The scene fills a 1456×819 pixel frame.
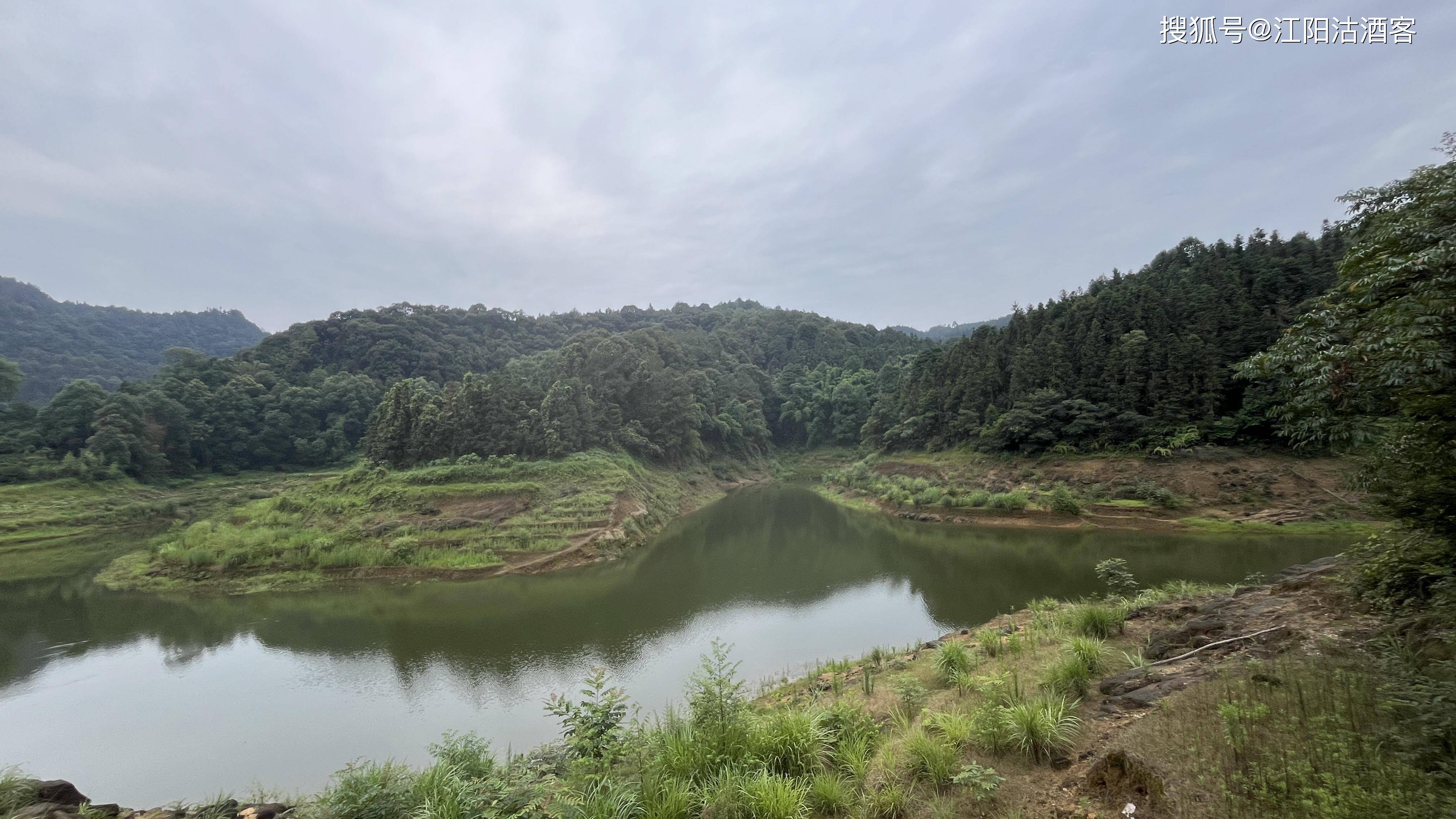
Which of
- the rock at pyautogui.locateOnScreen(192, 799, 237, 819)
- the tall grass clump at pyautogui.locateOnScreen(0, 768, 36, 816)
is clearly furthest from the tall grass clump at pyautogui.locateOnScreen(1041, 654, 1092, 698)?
the tall grass clump at pyautogui.locateOnScreen(0, 768, 36, 816)

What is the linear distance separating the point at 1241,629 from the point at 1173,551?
16.3 m

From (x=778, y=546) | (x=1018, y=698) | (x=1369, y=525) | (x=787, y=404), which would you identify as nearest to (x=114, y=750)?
(x=1018, y=698)

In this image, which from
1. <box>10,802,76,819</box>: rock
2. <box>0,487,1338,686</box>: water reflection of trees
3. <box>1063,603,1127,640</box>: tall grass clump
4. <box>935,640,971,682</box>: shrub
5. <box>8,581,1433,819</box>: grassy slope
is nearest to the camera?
<box>8,581,1433,819</box>: grassy slope

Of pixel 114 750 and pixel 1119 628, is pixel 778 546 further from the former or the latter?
pixel 114 750

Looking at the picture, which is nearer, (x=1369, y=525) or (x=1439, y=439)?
(x=1439, y=439)

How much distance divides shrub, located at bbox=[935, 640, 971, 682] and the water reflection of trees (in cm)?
561

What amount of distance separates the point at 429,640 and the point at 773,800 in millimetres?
13445

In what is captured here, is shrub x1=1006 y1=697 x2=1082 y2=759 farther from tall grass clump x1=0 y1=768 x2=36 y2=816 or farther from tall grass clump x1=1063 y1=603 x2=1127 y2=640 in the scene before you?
tall grass clump x1=0 y1=768 x2=36 y2=816

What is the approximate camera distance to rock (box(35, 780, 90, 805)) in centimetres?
636

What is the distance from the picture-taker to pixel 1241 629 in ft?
21.6

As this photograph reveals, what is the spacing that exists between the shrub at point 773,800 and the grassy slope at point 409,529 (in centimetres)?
1900

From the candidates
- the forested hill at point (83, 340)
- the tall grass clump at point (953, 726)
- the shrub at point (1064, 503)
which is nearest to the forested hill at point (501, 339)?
the forested hill at point (83, 340)

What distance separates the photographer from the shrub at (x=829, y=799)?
4.68 m

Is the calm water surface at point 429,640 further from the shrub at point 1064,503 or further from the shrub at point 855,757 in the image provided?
the shrub at point 855,757
